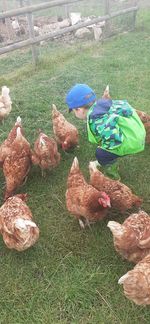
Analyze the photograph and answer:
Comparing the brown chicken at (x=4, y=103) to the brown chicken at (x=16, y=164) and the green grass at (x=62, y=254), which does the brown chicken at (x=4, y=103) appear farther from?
the brown chicken at (x=16, y=164)

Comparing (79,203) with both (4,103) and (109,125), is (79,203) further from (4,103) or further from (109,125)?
(4,103)

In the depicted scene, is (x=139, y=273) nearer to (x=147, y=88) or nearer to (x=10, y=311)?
(x=10, y=311)

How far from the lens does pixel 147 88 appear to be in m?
6.72

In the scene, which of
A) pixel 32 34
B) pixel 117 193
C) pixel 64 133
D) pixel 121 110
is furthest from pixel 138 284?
pixel 32 34

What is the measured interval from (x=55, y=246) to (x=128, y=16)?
882 centimetres

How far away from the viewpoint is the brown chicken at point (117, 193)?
3671mm

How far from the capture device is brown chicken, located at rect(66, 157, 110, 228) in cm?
351

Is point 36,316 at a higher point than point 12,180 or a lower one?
lower

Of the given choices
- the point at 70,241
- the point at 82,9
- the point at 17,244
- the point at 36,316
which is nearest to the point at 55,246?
the point at 70,241

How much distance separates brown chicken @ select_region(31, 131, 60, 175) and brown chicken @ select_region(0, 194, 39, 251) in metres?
0.82

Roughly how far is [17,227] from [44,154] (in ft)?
4.14

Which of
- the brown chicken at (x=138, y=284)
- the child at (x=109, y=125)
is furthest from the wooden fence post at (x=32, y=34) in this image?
the brown chicken at (x=138, y=284)

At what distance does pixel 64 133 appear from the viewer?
4785mm

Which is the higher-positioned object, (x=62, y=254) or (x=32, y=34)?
(x=32, y=34)
